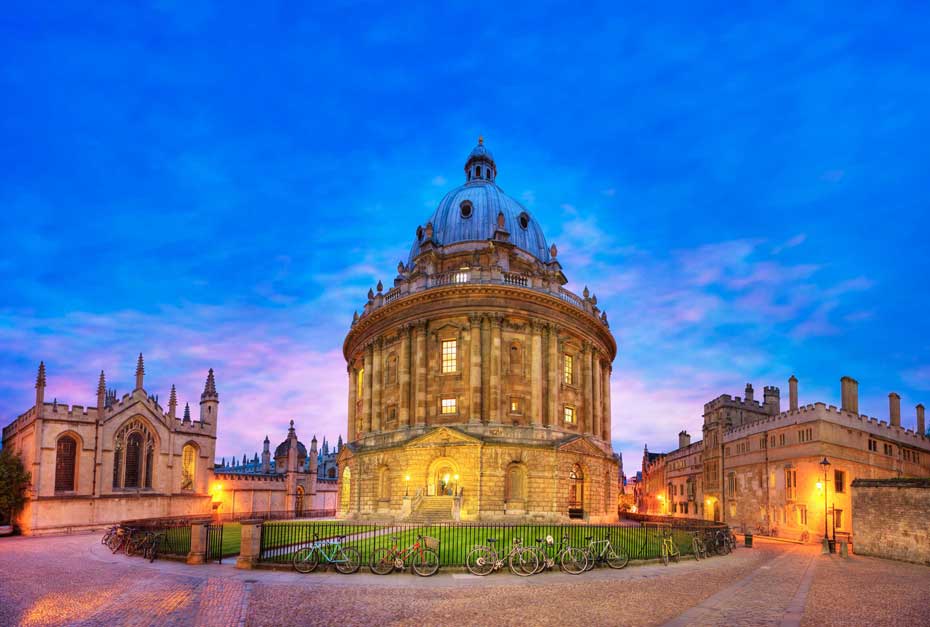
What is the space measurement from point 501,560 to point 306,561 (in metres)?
6.29

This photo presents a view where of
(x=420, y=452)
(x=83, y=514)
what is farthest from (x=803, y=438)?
(x=83, y=514)

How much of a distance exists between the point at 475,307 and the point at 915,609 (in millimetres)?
35248

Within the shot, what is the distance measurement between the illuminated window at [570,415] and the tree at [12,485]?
3914 cm

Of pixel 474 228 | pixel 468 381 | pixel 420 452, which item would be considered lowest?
pixel 420 452

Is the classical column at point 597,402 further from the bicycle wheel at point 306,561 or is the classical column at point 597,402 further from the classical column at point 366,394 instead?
the bicycle wheel at point 306,561

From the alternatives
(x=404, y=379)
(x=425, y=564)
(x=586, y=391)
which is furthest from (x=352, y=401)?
(x=425, y=564)

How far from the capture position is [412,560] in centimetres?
2166

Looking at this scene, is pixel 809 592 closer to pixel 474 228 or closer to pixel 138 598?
pixel 138 598

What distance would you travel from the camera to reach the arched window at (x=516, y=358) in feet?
166

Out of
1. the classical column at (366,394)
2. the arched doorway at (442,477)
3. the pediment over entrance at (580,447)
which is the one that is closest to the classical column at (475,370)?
the arched doorway at (442,477)

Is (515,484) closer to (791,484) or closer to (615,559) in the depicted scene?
(791,484)

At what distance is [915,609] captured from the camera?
1777 cm

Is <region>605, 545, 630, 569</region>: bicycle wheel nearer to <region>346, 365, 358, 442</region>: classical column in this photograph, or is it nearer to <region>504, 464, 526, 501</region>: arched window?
<region>504, 464, 526, 501</region>: arched window

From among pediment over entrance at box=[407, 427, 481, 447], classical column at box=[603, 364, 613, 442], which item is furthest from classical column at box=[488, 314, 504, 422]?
classical column at box=[603, 364, 613, 442]
